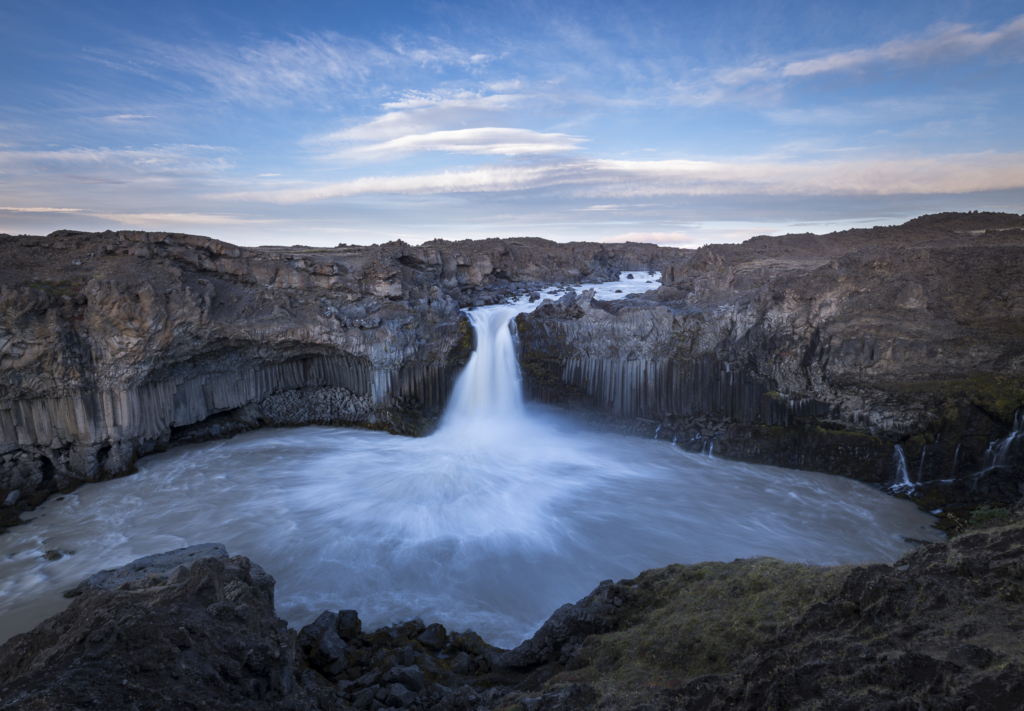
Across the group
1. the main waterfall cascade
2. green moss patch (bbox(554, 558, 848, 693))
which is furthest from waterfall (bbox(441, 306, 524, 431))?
green moss patch (bbox(554, 558, 848, 693))

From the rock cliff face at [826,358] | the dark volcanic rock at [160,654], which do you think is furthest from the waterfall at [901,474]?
the dark volcanic rock at [160,654]

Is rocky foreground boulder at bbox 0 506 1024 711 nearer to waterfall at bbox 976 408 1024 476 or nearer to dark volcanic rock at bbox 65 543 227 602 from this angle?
dark volcanic rock at bbox 65 543 227 602

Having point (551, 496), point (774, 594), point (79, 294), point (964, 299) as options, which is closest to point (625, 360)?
point (551, 496)

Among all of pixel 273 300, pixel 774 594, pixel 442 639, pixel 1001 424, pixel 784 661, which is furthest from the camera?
pixel 273 300

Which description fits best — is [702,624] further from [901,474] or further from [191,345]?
[191,345]

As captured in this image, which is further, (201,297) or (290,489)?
(201,297)

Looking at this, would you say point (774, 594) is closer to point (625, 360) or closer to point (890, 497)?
point (890, 497)

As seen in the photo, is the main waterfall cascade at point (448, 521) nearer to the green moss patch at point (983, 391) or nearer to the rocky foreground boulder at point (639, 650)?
the rocky foreground boulder at point (639, 650)

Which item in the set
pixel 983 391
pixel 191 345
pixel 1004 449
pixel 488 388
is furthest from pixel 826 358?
pixel 191 345
